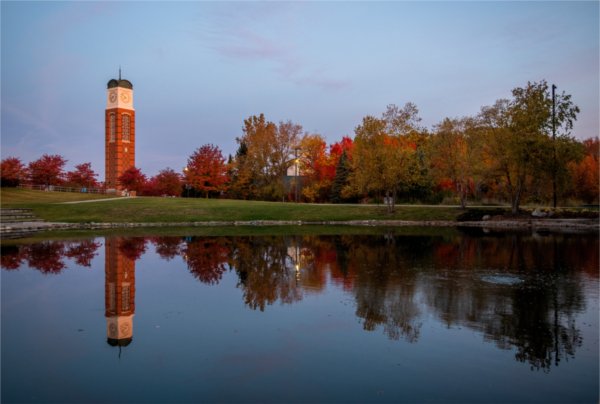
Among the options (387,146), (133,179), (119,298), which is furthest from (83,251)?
(133,179)

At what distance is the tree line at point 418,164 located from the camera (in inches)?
1230

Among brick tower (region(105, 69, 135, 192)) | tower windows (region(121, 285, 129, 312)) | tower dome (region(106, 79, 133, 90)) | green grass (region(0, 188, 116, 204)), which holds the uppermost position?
tower dome (region(106, 79, 133, 90))

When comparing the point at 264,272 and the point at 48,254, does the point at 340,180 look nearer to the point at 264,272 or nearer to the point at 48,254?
the point at 48,254

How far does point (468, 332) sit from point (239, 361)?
3.68m

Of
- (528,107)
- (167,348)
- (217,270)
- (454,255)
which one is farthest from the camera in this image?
(528,107)

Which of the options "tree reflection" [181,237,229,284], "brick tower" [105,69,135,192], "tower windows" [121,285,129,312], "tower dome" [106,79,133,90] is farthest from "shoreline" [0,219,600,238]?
"tower dome" [106,79,133,90]

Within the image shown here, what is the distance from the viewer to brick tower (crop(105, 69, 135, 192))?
78.9 m

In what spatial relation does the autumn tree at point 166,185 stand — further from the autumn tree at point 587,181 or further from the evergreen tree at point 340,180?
the autumn tree at point 587,181

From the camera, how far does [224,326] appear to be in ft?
25.4

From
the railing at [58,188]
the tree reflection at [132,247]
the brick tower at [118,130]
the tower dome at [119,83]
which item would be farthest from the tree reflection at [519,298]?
the tower dome at [119,83]

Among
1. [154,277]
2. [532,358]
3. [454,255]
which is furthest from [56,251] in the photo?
[532,358]

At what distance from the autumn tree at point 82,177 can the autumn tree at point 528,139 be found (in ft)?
165

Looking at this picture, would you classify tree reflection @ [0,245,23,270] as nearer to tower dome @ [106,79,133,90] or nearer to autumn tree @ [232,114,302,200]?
autumn tree @ [232,114,302,200]

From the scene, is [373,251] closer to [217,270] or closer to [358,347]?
[217,270]
